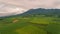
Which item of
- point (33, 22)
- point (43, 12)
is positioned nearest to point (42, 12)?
point (43, 12)

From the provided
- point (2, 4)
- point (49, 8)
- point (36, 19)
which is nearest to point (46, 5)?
point (49, 8)

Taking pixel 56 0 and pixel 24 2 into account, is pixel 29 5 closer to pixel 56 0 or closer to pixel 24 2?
pixel 24 2

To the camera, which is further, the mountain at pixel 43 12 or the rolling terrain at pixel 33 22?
the mountain at pixel 43 12

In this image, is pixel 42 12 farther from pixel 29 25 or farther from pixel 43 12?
pixel 29 25

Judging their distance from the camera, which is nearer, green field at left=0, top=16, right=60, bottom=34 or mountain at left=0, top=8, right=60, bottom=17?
green field at left=0, top=16, right=60, bottom=34

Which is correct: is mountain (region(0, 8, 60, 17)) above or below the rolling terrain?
above

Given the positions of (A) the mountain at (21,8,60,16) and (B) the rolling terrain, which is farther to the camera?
(A) the mountain at (21,8,60,16)

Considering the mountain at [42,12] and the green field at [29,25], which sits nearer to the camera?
the green field at [29,25]

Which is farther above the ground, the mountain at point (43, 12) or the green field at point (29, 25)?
the mountain at point (43, 12)

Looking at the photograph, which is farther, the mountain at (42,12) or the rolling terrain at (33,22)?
the mountain at (42,12)

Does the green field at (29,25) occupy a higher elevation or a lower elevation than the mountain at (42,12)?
lower
